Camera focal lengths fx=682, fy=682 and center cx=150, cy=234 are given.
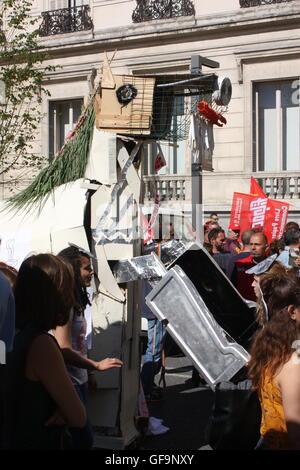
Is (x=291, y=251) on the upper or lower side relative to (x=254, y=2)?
lower

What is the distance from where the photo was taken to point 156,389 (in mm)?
6891

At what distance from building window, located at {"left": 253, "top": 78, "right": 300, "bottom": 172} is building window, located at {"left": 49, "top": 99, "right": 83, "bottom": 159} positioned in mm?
5116

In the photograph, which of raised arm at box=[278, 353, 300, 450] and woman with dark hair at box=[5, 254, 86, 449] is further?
raised arm at box=[278, 353, 300, 450]

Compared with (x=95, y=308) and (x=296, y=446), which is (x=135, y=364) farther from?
(x=296, y=446)

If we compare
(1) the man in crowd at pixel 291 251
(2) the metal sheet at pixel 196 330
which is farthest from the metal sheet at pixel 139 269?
(1) the man in crowd at pixel 291 251

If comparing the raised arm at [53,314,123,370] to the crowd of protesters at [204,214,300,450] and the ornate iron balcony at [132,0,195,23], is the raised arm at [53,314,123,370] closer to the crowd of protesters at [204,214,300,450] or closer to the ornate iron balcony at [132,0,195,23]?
the crowd of protesters at [204,214,300,450]

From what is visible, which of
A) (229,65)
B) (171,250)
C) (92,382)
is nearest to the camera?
(92,382)

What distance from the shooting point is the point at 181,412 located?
6.42 m

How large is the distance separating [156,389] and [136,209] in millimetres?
2481

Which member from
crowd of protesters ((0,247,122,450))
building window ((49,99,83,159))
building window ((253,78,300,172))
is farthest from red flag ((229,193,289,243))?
building window ((49,99,83,159))

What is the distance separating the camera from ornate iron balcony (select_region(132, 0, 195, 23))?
16984 mm

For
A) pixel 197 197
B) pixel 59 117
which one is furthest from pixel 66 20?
pixel 197 197

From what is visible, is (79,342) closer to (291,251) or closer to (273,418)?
(273,418)

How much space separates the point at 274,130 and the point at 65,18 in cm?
664
